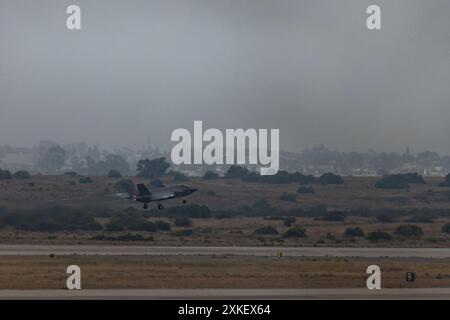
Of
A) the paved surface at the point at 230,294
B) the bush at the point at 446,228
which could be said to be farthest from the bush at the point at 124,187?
the paved surface at the point at 230,294

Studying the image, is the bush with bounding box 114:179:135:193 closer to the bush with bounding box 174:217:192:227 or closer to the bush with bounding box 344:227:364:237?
the bush with bounding box 174:217:192:227

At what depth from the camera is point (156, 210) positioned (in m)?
Answer: 95.1

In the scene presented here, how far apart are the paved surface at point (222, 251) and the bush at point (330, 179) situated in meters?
42.0

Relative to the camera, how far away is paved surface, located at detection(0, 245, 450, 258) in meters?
60.5

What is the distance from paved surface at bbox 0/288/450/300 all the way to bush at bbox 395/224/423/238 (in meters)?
38.3

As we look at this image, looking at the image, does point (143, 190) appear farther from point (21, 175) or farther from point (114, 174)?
point (21, 175)

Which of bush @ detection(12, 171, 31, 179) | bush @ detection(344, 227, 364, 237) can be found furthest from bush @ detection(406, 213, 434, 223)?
bush @ detection(12, 171, 31, 179)

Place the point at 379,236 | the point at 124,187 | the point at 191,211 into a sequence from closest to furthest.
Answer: the point at 379,236 < the point at 124,187 < the point at 191,211

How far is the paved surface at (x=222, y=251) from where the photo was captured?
199 feet

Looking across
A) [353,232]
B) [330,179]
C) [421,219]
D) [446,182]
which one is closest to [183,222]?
[353,232]

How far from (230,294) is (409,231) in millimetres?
44136

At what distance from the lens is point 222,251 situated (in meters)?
63.2
